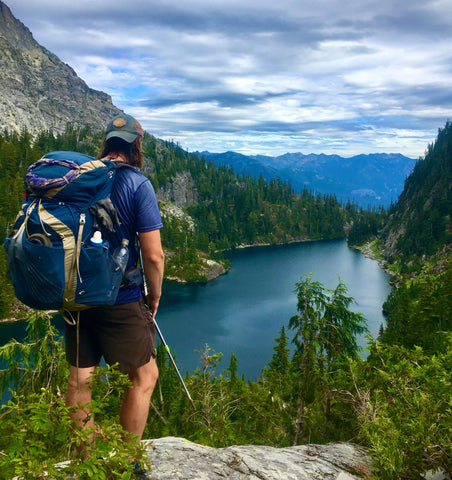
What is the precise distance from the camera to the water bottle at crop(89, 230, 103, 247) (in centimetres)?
341

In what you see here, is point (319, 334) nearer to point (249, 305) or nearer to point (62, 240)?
point (62, 240)

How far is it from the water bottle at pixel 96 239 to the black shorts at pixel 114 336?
821 mm

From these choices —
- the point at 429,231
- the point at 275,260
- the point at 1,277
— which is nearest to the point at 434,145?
the point at 429,231

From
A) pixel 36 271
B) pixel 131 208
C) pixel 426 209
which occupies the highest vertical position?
pixel 426 209

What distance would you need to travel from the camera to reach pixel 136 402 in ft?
13.4

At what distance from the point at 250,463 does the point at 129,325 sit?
247cm

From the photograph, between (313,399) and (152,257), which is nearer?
(152,257)

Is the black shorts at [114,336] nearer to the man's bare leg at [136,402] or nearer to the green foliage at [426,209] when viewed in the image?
the man's bare leg at [136,402]

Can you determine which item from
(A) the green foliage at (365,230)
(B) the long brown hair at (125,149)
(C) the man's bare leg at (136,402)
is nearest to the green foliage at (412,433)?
(C) the man's bare leg at (136,402)

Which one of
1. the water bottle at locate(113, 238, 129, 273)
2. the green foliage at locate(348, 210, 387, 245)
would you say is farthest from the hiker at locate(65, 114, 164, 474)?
the green foliage at locate(348, 210, 387, 245)

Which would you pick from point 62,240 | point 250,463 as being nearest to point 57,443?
point 62,240

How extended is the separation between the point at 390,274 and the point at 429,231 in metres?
26.8

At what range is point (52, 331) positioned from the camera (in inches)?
336

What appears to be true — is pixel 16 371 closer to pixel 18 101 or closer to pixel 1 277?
pixel 1 277
